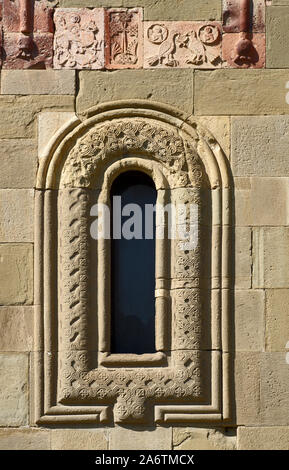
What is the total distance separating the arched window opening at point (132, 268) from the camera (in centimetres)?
1286

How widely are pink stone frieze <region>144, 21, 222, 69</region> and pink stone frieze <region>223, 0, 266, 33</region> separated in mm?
142

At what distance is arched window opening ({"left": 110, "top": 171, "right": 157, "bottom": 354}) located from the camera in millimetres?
12859

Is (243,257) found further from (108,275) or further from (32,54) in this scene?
(32,54)

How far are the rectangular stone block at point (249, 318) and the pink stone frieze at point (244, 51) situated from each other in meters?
2.10

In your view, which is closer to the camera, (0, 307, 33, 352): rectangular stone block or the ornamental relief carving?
(0, 307, 33, 352): rectangular stone block

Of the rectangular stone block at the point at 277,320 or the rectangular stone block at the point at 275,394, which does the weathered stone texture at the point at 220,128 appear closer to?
the rectangular stone block at the point at 277,320

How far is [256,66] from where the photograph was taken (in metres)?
13.0

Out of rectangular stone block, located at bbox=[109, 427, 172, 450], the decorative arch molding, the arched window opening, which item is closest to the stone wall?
rectangular stone block, located at bbox=[109, 427, 172, 450]

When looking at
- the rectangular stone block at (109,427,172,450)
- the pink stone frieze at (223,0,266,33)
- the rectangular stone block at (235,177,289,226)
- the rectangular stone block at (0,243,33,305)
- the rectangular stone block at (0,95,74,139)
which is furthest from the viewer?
the pink stone frieze at (223,0,266,33)

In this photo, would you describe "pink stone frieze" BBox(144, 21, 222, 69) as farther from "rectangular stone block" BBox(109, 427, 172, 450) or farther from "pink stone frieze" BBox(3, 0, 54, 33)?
"rectangular stone block" BBox(109, 427, 172, 450)

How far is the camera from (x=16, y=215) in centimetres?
1280

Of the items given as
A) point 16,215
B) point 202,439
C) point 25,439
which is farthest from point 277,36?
point 25,439

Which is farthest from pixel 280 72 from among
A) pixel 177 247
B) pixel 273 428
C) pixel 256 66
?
pixel 273 428

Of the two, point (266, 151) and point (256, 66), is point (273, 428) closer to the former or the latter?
point (266, 151)
